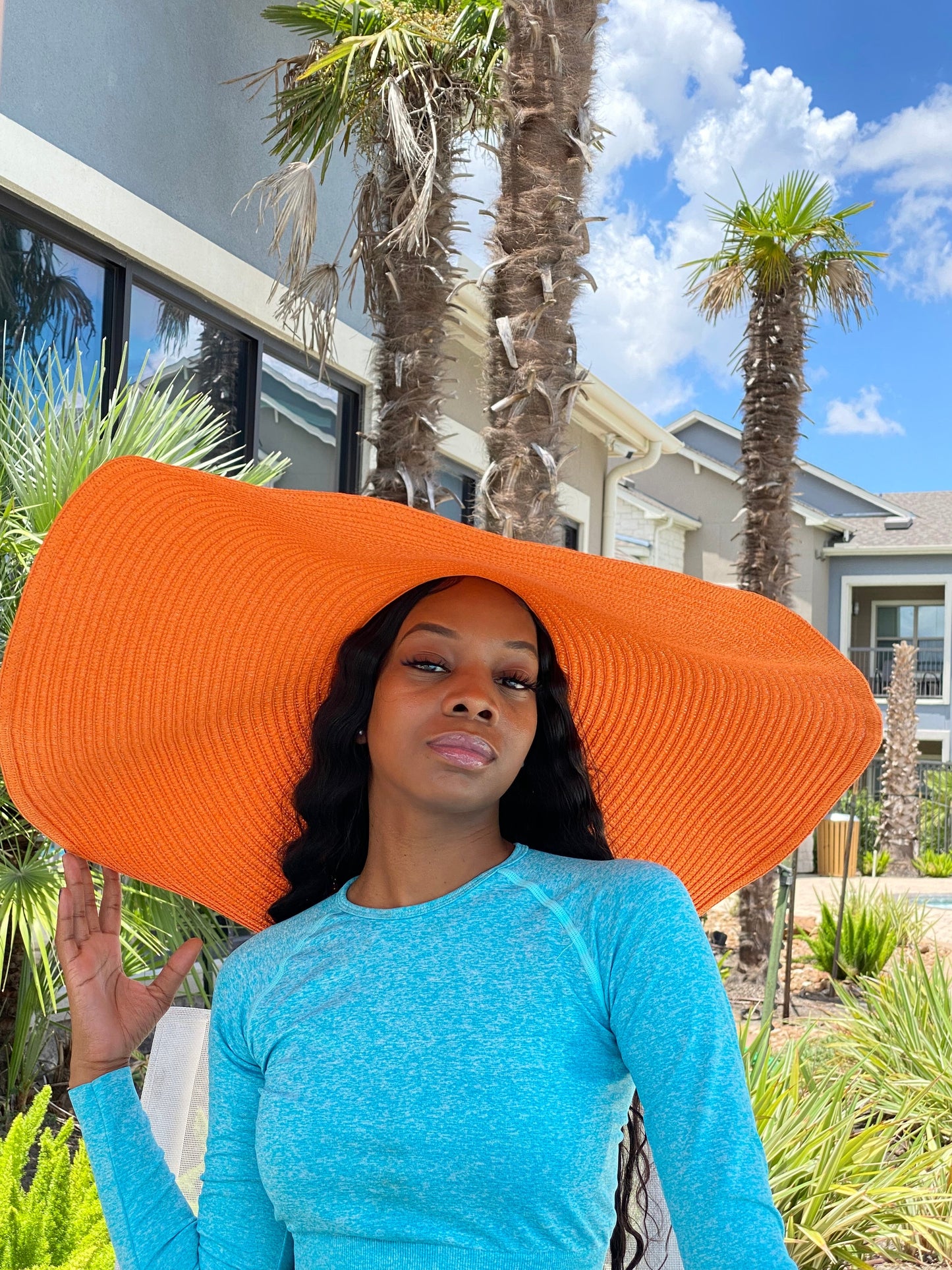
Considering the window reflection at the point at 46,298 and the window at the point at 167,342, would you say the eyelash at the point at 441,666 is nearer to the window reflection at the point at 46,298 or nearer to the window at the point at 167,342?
the window at the point at 167,342

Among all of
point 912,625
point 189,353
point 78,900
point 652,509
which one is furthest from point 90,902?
point 912,625

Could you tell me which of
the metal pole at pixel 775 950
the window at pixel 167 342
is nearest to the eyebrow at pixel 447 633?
the window at pixel 167 342

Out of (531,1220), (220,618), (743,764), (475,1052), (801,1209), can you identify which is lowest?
(801,1209)

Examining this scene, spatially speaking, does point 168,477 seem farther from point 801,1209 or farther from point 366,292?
point 366,292

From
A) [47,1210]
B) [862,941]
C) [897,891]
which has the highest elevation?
[47,1210]

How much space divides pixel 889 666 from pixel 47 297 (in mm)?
25695

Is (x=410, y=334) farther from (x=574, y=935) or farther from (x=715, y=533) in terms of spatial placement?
(x=715, y=533)

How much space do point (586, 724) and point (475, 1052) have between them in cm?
80

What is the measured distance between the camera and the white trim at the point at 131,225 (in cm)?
514

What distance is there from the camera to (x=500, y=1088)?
54.4 inches

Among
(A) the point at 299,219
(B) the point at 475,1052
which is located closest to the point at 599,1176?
(B) the point at 475,1052

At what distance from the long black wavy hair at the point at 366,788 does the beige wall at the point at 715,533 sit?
2255cm

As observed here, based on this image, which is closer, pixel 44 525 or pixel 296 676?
pixel 296 676

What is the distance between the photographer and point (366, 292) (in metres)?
6.74
